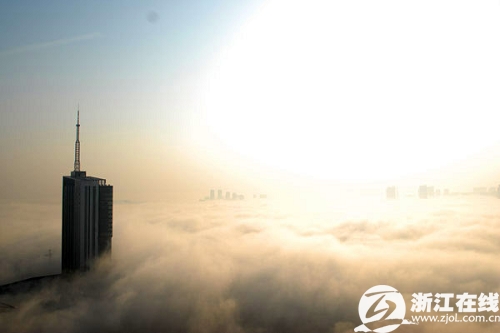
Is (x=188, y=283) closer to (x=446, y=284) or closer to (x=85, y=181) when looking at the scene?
(x=85, y=181)

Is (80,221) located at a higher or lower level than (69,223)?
higher

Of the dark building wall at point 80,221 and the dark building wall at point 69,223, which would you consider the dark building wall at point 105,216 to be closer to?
the dark building wall at point 80,221

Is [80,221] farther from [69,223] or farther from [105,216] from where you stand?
[105,216]

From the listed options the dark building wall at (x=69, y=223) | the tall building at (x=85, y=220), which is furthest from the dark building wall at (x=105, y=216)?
the dark building wall at (x=69, y=223)

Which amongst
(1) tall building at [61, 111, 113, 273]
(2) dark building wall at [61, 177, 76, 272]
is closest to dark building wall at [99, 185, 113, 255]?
(1) tall building at [61, 111, 113, 273]

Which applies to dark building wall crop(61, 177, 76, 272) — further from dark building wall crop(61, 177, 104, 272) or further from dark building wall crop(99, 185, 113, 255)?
dark building wall crop(99, 185, 113, 255)

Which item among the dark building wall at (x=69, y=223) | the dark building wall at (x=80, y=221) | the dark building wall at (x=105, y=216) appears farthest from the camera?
the dark building wall at (x=105, y=216)

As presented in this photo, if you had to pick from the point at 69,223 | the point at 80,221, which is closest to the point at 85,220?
the point at 80,221

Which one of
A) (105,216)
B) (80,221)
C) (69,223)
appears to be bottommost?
(69,223)

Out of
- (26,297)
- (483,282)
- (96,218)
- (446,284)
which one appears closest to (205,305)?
(96,218)
